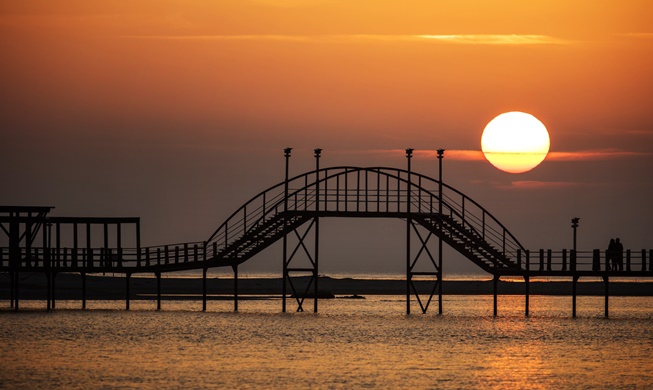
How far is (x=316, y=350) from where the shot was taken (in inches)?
2159

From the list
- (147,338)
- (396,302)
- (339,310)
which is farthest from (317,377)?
(396,302)

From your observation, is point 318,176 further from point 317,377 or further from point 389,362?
point 317,377

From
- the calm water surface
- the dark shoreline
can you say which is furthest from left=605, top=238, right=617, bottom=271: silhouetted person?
the dark shoreline

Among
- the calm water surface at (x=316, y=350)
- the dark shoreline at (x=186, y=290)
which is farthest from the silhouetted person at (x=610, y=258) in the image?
the dark shoreline at (x=186, y=290)

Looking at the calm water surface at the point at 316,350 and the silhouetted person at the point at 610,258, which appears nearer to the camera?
the calm water surface at the point at 316,350

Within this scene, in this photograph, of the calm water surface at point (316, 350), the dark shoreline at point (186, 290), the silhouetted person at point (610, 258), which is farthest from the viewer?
the dark shoreline at point (186, 290)

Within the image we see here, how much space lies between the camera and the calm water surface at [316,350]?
146 ft

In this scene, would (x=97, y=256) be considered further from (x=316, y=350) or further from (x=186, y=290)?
(x=186, y=290)

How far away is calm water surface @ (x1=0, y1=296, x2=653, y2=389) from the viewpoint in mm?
44406

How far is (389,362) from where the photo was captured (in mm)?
50156

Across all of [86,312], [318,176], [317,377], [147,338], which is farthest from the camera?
[86,312]

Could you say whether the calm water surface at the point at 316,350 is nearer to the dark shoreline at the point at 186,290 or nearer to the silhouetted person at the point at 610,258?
the silhouetted person at the point at 610,258

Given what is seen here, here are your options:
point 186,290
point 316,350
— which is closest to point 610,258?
point 316,350

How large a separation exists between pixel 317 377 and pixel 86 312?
1490 inches
